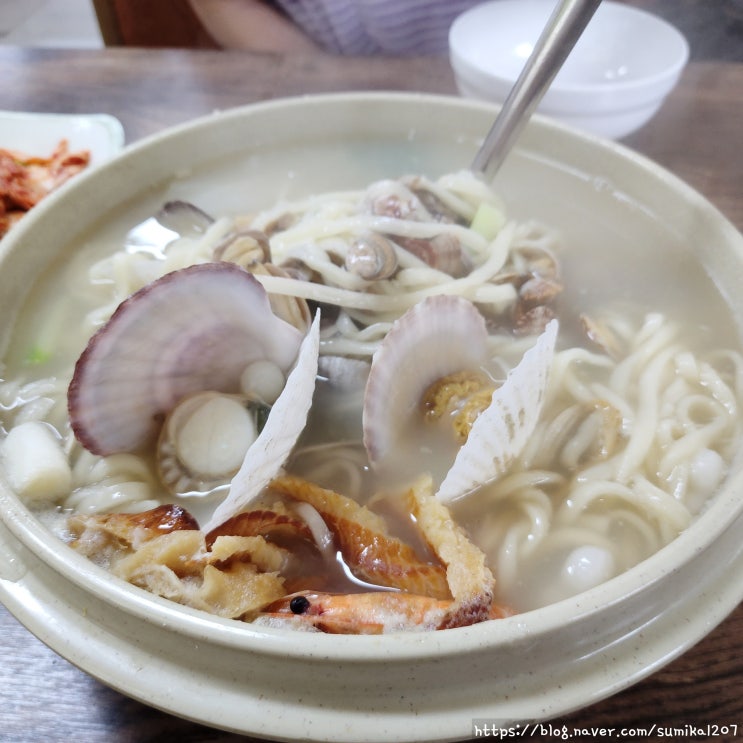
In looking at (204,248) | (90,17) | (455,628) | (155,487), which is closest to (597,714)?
(455,628)

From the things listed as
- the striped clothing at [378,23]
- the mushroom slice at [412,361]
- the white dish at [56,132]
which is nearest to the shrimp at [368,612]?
the mushroom slice at [412,361]

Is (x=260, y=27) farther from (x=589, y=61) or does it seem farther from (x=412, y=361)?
(x=412, y=361)

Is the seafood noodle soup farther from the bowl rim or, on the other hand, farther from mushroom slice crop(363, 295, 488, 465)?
the bowl rim

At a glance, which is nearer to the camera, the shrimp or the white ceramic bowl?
the shrimp

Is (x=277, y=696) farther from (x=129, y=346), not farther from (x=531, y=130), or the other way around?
(x=531, y=130)

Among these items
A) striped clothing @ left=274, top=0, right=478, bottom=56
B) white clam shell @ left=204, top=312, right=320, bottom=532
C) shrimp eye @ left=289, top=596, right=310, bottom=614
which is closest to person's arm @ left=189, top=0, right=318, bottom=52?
striped clothing @ left=274, top=0, right=478, bottom=56

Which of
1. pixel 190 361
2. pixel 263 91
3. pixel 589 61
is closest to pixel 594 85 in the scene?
pixel 589 61

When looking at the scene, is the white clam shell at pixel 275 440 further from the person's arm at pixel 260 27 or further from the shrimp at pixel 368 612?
the person's arm at pixel 260 27
